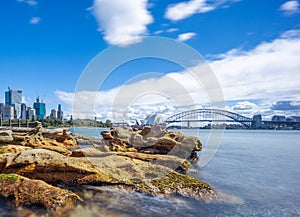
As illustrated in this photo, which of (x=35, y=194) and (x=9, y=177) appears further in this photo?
(x=9, y=177)

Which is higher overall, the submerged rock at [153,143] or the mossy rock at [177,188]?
the submerged rock at [153,143]

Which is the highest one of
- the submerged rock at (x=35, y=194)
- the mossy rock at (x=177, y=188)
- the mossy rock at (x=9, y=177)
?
the mossy rock at (x=9, y=177)

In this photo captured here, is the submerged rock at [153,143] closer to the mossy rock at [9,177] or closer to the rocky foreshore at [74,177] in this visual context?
the rocky foreshore at [74,177]

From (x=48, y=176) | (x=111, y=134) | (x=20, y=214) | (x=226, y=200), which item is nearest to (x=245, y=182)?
(x=226, y=200)

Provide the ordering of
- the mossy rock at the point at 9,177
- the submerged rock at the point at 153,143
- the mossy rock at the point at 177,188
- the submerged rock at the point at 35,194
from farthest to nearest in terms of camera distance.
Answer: the submerged rock at the point at 153,143, the mossy rock at the point at 177,188, the mossy rock at the point at 9,177, the submerged rock at the point at 35,194

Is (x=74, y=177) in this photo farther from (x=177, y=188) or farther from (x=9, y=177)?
(x=177, y=188)

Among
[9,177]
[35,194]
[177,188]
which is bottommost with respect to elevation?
[177,188]

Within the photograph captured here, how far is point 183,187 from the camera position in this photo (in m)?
15.4

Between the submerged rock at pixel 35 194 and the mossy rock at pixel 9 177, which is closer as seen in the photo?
the submerged rock at pixel 35 194

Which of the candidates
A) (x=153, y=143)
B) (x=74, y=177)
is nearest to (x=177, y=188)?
(x=74, y=177)

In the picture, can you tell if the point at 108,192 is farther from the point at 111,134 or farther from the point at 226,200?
the point at 111,134

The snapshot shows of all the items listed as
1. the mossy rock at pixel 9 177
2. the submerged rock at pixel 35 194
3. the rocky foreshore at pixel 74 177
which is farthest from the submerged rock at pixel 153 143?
the submerged rock at pixel 35 194

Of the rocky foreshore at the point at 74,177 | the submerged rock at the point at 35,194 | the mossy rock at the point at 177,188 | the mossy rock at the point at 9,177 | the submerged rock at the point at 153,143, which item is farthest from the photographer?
the submerged rock at the point at 153,143

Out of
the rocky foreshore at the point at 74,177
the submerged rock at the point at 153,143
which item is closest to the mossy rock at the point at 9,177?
the rocky foreshore at the point at 74,177
